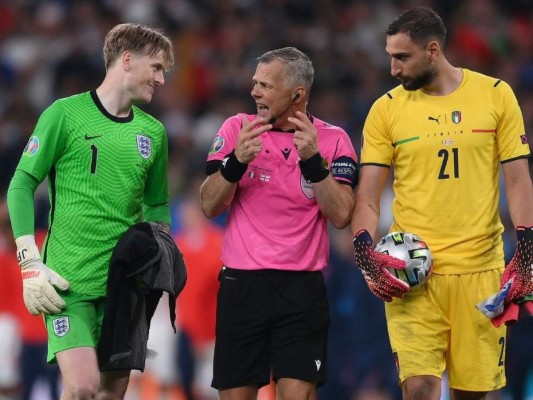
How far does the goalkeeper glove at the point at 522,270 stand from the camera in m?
6.66

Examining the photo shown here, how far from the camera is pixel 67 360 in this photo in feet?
21.2

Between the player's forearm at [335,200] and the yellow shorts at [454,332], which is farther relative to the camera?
the yellow shorts at [454,332]

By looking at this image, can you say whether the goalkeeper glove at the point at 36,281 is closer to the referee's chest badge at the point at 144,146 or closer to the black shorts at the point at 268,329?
the referee's chest badge at the point at 144,146

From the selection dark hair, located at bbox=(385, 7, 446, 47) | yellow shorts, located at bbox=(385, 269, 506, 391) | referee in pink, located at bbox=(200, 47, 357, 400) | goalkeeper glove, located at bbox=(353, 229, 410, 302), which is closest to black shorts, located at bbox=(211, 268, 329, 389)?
referee in pink, located at bbox=(200, 47, 357, 400)

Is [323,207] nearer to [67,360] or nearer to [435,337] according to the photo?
[435,337]

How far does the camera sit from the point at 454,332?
6.89m

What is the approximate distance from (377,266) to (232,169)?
90cm

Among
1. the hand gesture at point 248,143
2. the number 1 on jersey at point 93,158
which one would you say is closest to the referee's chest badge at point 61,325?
the number 1 on jersey at point 93,158

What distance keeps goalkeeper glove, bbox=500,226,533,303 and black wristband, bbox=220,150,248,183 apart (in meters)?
1.47

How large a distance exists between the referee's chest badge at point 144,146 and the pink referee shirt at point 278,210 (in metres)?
0.34

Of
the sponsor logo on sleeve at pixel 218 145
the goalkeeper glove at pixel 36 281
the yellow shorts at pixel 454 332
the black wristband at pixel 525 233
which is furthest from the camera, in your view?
the sponsor logo on sleeve at pixel 218 145

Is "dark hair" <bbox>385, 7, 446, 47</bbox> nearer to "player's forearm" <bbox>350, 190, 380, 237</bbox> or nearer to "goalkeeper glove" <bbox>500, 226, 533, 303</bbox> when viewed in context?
"player's forearm" <bbox>350, 190, 380, 237</bbox>

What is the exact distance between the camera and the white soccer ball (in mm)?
6738

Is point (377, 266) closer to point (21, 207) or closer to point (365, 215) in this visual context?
point (365, 215)
